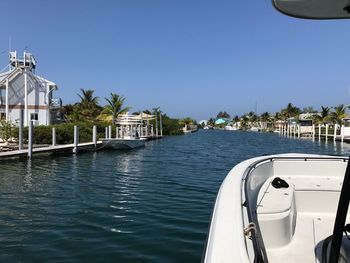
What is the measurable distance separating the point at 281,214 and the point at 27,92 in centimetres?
4015

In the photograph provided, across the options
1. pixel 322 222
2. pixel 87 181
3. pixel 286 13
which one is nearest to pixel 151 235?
pixel 322 222

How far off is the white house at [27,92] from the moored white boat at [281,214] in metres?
36.3

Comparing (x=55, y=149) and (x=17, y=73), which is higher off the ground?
(x=17, y=73)

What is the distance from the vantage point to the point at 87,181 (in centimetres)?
1401

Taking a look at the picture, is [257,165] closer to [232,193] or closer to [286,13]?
[232,193]

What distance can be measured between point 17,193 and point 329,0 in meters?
11.1

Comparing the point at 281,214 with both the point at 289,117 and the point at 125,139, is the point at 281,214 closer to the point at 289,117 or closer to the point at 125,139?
the point at 125,139

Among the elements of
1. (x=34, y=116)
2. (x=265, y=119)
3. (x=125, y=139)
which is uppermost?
(x=265, y=119)

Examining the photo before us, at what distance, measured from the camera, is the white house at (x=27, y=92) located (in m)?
38.9

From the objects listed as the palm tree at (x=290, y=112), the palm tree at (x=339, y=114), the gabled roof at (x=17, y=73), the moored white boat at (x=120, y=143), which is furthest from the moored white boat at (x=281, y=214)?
the palm tree at (x=290, y=112)

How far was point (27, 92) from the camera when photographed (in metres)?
40.0

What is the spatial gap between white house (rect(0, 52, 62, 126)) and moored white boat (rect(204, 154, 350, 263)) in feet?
119

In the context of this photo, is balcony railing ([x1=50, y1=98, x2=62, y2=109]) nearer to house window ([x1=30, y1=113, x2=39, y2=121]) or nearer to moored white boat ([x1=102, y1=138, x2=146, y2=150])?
house window ([x1=30, y1=113, x2=39, y2=121])

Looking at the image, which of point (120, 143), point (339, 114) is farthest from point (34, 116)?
point (339, 114)
